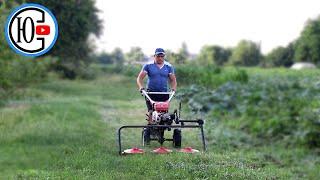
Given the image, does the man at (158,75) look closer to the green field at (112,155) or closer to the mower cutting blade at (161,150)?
the mower cutting blade at (161,150)

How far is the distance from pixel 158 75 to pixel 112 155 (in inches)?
54.7

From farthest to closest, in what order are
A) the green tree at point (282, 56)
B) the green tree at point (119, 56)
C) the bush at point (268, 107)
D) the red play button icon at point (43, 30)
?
the green tree at point (282, 56), the green tree at point (119, 56), the bush at point (268, 107), the red play button icon at point (43, 30)

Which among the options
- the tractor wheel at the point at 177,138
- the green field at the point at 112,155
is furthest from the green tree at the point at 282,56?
the tractor wheel at the point at 177,138

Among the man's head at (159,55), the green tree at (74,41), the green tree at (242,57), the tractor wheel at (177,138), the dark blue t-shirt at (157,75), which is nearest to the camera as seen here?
the man's head at (159,55)

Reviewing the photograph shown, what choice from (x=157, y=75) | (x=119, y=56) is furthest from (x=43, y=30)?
(x=119, y=56)

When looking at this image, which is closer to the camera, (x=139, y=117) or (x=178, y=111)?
(x=178, y=111)

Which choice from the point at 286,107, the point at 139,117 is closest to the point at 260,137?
the point at 286,107

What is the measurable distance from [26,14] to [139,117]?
10.5 ft

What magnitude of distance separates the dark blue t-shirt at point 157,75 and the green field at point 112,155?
2.97ft

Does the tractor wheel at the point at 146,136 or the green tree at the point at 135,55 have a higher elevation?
the green tree at the point at 135,55

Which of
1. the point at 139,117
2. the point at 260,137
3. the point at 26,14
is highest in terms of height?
the point at 26,14

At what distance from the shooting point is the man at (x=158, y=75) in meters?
8.41

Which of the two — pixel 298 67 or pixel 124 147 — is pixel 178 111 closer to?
pixel 124 147

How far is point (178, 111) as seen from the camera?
30.3 ft
